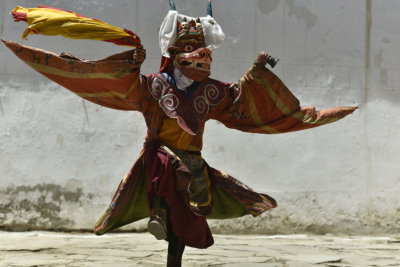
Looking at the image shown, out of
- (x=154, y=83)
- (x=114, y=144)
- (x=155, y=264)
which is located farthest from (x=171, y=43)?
(x=114, y=144)

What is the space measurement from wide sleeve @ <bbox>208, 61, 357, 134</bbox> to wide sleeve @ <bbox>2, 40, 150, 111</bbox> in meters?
0.53

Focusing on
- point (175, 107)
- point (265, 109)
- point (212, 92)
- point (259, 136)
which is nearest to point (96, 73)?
point (175, 107)

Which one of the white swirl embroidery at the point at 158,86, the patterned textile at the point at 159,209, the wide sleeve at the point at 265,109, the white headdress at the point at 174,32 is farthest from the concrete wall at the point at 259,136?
the patterned textile at the point at 159,209

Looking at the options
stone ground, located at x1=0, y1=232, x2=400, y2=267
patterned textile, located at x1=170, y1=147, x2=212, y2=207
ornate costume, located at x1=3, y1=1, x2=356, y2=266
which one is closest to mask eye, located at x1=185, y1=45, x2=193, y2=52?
ornate costume, located at x1=3, y1=1, x2=356, y2=266

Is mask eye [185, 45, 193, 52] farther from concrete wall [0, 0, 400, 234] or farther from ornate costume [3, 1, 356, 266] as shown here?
concrete wall [0, 0, 400, 234]

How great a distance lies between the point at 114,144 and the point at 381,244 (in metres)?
2.75

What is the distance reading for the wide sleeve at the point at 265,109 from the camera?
274 centimetres

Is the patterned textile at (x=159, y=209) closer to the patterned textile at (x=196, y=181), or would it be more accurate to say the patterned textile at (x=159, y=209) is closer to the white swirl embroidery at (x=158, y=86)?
the patterned textile at (x=196, y=181)

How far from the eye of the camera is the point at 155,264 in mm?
3197

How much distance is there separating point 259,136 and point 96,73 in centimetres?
254

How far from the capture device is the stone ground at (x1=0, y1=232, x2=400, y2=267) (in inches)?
129

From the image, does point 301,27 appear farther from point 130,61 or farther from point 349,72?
point 130,61

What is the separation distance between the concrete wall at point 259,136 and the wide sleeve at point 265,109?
5.74 ft

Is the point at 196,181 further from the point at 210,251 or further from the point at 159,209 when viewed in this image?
the point at 210,251
